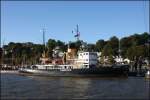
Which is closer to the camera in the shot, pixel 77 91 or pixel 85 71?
pixel 77 91

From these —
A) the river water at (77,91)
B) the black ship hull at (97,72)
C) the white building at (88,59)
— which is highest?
the white building at (88,59)

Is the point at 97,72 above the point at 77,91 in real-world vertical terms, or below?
above

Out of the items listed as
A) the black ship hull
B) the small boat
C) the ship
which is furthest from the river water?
the ship

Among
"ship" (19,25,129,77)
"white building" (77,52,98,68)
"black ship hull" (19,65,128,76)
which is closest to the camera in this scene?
"black ship hull" (19,65,128,76)

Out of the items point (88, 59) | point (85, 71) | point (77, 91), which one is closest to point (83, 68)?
point (85, 71)

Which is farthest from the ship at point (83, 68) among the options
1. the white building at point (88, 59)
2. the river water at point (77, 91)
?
the river water at point (77, 91)

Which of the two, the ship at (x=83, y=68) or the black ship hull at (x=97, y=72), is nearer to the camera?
the black ship hull at (x=97, y=72)

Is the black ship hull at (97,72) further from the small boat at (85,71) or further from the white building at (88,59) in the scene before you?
the white building at (88,59)

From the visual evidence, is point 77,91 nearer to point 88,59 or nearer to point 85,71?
point 85,71

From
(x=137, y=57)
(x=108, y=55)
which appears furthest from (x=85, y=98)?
(x=108, y=55)

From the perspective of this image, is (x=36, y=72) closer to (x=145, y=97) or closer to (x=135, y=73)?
(x=135, y=73)

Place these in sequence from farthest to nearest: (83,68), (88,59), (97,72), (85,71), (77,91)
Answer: (88,59) → (83,68) → (85,71) → (97,72) → (77,91)

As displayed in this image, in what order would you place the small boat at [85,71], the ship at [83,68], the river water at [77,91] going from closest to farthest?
the river water at [77,91] < the small boat at [85,71] < the ship at [83,68]

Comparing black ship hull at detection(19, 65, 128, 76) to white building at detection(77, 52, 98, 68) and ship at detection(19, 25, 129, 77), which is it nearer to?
ship at detection(19, 25, 129, 77)
